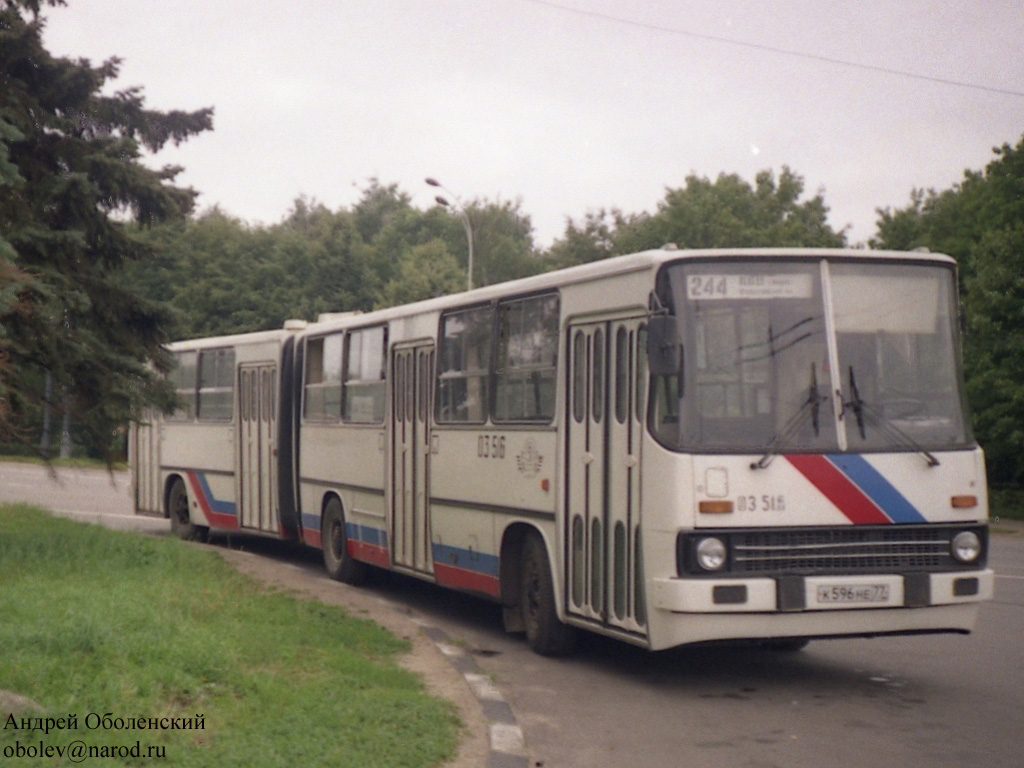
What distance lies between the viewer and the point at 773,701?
9.70 m

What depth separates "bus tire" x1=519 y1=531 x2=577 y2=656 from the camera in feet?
37.9

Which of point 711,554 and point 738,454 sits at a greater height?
point 738,454

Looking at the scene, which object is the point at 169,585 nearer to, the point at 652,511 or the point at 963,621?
the point at 652,511

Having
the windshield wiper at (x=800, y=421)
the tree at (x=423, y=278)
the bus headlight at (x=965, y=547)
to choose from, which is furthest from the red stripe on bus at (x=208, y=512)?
the tree at (x=423, y=278)

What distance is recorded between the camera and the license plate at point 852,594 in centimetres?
949

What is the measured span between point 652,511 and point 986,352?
2322 centimetres

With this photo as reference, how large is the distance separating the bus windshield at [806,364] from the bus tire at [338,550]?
7.81 m

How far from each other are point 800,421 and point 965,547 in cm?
145

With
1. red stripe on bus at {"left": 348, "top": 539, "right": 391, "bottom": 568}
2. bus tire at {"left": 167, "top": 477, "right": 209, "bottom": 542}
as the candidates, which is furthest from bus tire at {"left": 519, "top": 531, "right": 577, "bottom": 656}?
bus tire at {"left": 167, "top": 477, "right": 209, "bottom": 542}

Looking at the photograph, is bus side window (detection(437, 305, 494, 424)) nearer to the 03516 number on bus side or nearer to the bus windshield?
the 03516 number on bus side

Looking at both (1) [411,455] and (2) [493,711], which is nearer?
(2) [493,711]

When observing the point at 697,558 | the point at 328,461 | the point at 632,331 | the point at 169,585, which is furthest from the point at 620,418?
the point at 328,461

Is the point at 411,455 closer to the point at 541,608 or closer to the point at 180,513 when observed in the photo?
the point at 541,608

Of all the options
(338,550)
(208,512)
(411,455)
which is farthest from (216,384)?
(411,455)
